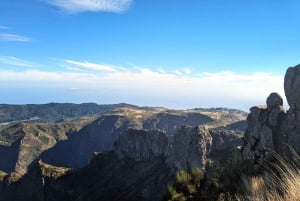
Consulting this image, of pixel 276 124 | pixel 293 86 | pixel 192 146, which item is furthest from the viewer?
pixel 192 146

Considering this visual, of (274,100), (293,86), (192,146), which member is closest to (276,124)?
(274,100)

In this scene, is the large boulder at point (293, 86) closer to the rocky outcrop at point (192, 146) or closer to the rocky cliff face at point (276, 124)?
the rocky cliff face at point (276, 124)

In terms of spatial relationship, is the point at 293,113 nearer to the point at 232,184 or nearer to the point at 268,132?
the point at 268,132

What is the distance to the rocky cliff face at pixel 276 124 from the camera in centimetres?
4397

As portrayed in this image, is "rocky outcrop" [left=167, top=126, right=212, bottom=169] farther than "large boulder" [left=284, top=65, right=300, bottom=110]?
Yes

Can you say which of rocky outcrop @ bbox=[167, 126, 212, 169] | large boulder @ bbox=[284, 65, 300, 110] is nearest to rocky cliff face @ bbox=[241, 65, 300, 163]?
large boulder @ bbox=[284, 65, 300, 110]

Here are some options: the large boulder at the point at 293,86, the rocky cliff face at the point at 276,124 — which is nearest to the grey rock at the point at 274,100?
the rocky cliff face at the point at 276,124

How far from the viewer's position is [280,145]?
48125mm

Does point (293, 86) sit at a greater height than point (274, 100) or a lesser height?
greater

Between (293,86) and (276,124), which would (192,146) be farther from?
(293,86)

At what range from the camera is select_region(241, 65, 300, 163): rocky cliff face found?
144 ft

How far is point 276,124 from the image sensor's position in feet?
174

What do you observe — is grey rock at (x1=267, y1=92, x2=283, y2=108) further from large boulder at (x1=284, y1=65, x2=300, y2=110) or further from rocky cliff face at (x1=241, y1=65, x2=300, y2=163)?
large boulder at (x1=284, y1=65, x2=300, y2=110)

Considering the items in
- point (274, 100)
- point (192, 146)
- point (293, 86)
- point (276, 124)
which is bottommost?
Result: point (192, 146)
